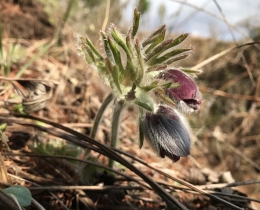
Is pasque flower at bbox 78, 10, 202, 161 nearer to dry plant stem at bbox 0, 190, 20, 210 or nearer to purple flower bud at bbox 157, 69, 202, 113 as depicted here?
purple flower bud at bbox 157, 69, 202, 113

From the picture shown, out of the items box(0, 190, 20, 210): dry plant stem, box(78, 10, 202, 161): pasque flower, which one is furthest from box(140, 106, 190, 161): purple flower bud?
box(0, 190, 20, 210): dry plant stem

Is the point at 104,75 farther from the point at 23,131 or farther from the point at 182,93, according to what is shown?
the point at 23,131

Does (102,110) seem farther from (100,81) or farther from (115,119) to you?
(100,81)

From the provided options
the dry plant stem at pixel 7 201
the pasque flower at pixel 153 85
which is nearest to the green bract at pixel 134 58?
the pasque flower at pixel 153 85

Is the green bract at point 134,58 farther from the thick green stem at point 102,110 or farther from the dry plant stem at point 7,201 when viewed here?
the dry plant stem at point 7,201

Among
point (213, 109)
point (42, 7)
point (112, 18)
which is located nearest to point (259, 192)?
point (213, 109)
